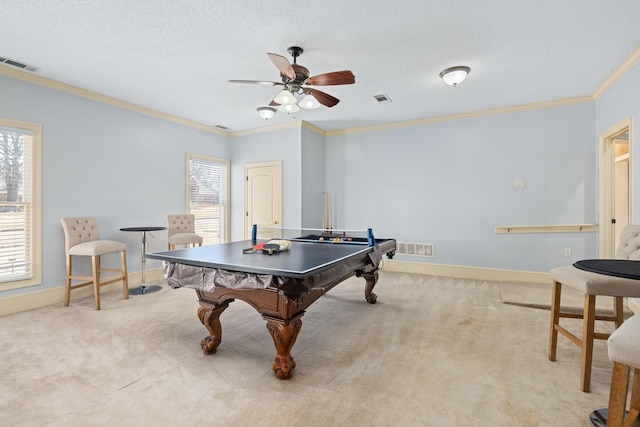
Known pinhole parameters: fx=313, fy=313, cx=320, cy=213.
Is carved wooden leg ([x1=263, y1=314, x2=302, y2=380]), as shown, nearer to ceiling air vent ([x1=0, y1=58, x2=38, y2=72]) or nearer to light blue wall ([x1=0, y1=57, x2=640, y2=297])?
light blue wall ([x1=0, y1=57, x2=640, y2=297])

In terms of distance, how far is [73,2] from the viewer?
228cm

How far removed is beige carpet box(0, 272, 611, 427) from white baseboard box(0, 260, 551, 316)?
22 centimetres

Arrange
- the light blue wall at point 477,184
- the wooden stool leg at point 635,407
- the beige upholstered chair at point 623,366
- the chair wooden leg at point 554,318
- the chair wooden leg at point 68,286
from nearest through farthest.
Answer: the beige upholstered chair at point 623,366, the wooden stool leg at point 635,407, the chair wooden leg at point 554,318, the chair wooden leg at point 68,286, the light blue wall at point 477,184

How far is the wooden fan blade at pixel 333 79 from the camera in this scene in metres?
2.52

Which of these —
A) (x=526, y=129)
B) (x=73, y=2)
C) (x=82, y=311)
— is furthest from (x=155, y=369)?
(x=526, y=129)

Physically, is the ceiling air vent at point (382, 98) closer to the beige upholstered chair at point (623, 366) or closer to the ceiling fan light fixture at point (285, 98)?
the ceiling fan light fixture at point (285, 98)

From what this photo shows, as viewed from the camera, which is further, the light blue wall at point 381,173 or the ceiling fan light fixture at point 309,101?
the light blue wall at point 381,173

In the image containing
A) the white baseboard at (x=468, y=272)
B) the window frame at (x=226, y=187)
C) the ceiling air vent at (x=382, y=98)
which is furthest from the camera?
the window frame at (x=226, y=187)

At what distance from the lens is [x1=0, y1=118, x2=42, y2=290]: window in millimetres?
3338

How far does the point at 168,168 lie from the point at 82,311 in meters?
2.42

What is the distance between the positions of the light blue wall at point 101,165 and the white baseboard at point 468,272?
12.7 feet

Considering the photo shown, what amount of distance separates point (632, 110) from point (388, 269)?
12.0 feet

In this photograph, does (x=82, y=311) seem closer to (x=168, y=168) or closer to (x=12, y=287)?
(x=12, y=287)

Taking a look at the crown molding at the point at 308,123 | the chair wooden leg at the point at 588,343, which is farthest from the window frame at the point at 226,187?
the chair wooden leg at the point at 588,343
